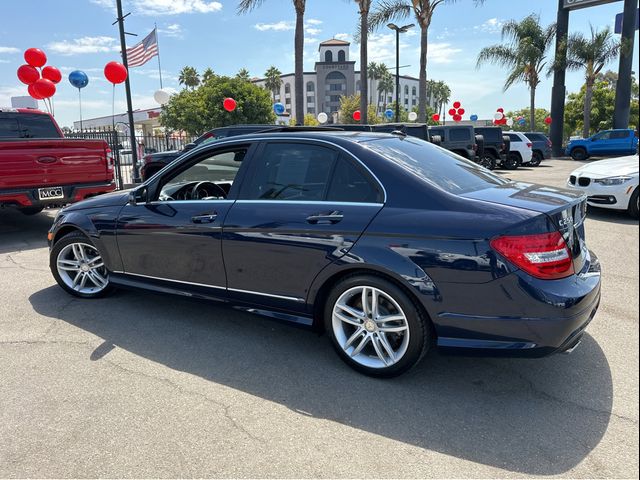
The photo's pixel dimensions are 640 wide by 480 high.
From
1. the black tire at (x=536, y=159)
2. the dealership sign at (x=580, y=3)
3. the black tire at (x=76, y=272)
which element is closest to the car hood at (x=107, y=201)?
the black tire at (x=76, y=272)

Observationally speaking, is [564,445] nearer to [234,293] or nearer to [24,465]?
[234,293]

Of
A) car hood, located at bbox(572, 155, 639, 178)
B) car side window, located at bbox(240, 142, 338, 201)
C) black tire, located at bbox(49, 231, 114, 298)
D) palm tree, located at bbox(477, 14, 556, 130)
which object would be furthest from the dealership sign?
black tire, located at bbox(49, 231, 114, 298)

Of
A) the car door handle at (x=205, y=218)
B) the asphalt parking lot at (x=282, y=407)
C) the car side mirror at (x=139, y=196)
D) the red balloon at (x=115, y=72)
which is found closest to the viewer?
the asphalt parking lot at (x=282, y=407)

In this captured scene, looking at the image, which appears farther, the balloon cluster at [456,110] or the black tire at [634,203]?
the balloon cluster at [456,110]

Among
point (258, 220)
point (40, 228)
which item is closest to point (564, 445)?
point (258, 220)

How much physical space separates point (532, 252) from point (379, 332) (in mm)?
1060

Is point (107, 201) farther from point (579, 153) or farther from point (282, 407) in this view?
point (579, 153)

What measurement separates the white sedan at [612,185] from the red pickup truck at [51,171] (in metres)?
8.63

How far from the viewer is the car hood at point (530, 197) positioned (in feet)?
9.23

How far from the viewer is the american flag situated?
15.8 metres

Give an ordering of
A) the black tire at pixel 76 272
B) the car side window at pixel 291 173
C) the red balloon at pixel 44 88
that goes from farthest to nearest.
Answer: the red balloon at pixel 44 88 → the black tire at pixel 76 272 → the car side window at pixel 291 173

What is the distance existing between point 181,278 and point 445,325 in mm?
2222

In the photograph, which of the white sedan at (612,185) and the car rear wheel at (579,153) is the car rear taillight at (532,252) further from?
the car rear wheel at (579,153)

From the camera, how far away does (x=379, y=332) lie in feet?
10.0
